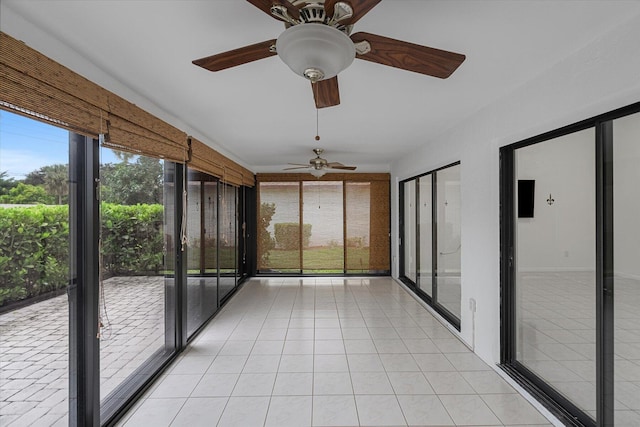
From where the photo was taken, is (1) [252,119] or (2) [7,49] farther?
(1) [252,119]

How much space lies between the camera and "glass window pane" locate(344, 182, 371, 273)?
285 inches

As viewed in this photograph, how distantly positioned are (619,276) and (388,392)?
179 cm

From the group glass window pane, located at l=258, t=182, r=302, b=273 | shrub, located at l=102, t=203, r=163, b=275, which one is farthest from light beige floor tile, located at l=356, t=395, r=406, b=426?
glass window pane, located at l=258, t=182, r=302, b=273

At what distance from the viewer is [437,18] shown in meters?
1.67

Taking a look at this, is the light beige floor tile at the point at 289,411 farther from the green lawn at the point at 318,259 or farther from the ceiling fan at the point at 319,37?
the green lawn at the point at 318,259

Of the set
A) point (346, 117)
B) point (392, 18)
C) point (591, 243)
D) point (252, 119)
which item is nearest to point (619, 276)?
point (591, 243)

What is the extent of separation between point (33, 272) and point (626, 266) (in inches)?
128

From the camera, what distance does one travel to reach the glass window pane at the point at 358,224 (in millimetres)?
7230

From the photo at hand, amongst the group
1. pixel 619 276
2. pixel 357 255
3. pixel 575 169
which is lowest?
pixel 357 255

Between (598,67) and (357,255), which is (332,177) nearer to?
(357,255)

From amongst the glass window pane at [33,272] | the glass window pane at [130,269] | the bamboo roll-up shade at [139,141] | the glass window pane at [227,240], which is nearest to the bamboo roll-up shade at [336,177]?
the glass window pane at [227,240]

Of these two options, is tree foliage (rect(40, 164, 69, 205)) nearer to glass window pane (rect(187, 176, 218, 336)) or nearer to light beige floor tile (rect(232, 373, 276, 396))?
glass window pane (rect(187, 176, 218, 336))

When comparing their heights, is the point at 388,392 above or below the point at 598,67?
below

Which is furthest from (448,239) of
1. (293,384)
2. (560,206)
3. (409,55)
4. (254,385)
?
(409,55)
